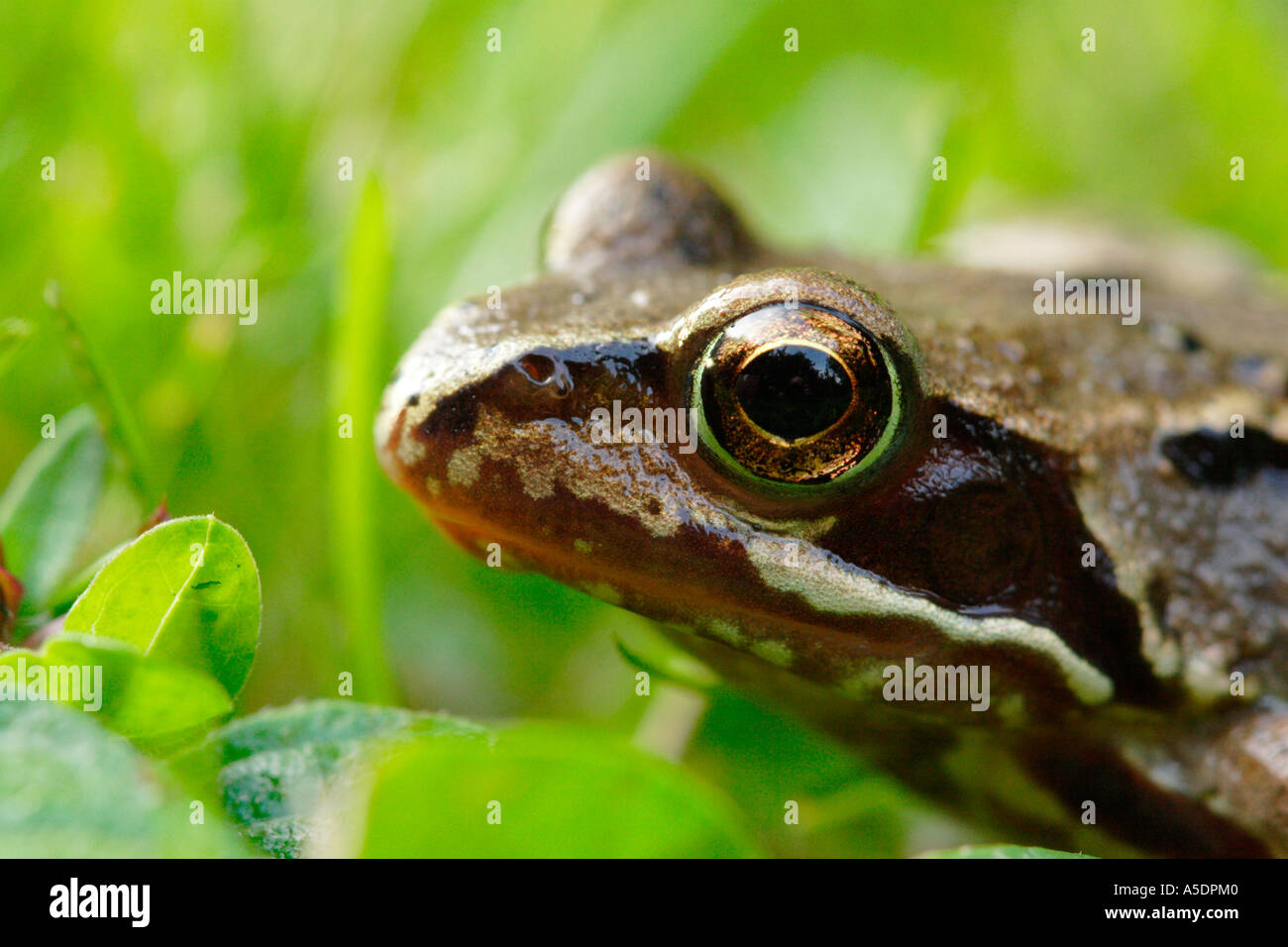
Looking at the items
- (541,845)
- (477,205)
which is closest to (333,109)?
(477,205)

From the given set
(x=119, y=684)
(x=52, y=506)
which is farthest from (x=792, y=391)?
(x=52, y=506)

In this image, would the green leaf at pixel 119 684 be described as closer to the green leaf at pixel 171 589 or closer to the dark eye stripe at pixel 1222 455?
the green leaf at pixel 171 589

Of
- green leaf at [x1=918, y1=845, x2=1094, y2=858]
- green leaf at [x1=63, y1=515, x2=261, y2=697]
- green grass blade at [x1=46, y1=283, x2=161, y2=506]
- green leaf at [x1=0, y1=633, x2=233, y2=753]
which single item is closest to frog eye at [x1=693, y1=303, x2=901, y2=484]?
green leaf at [x1=918, y1=845, x2=1094, y2=858]

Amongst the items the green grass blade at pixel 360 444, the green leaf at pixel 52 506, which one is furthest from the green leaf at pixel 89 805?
the green grass blade at pixel 360 444

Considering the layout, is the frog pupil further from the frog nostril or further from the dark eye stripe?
the dark eye stripe

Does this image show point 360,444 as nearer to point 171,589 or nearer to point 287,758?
point 171,589
